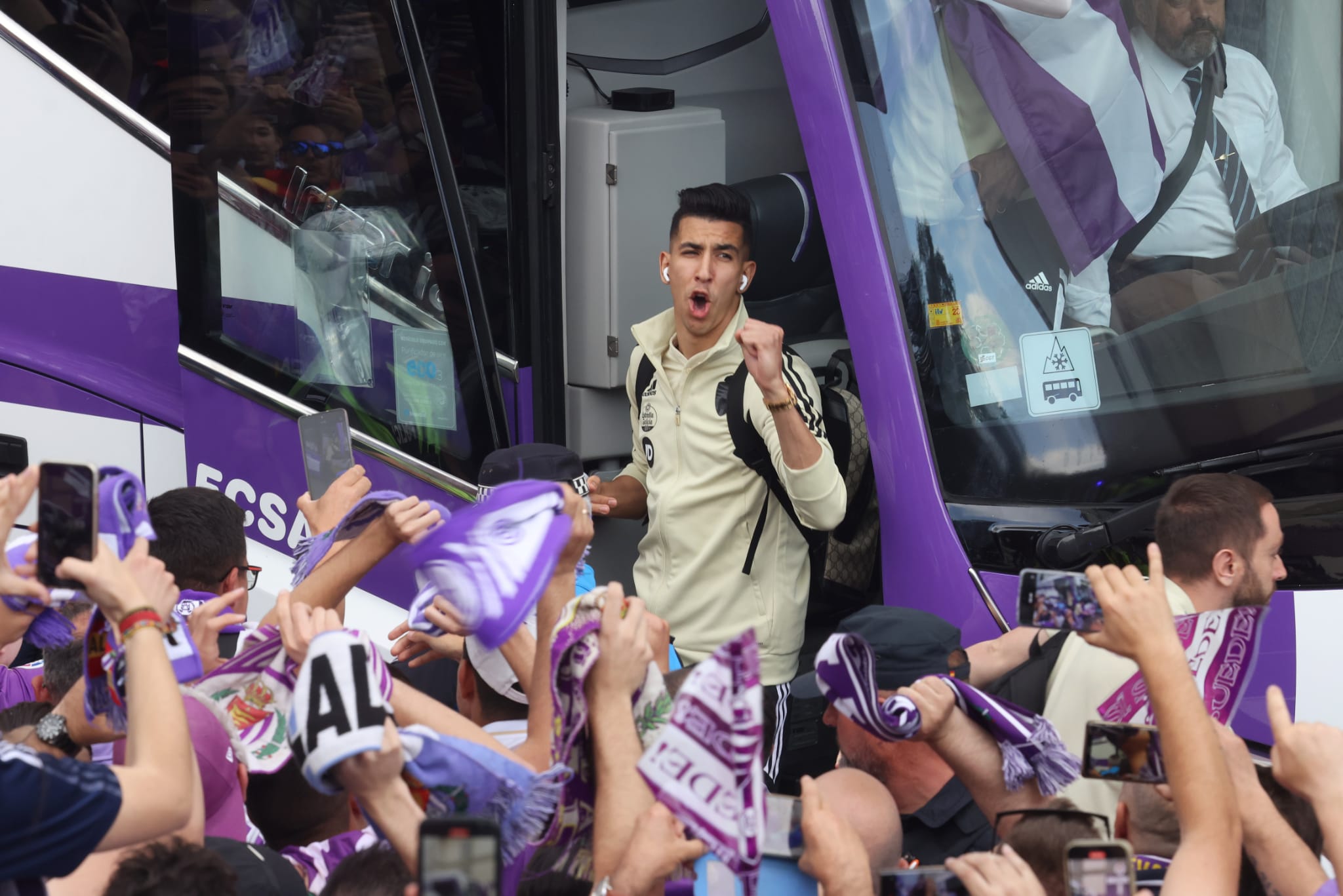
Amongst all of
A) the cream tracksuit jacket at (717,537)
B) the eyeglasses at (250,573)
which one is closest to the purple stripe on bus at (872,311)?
the cream tracksuit jacket at (717,537)

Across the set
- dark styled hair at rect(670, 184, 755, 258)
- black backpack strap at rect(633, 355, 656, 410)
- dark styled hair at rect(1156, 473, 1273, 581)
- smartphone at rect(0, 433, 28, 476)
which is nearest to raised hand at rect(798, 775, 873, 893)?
dark styled hair at rect(1156, 473, 1273, 581)

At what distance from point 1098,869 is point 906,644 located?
0.93m

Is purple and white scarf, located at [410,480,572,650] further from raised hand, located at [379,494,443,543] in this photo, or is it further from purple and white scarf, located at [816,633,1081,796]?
purple and white scarf, located at [816,633,1081,796]

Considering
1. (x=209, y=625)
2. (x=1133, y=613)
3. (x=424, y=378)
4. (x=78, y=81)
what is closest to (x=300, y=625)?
(x=209, y=625)

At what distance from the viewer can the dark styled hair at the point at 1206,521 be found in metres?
2.77

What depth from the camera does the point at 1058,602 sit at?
2217mm

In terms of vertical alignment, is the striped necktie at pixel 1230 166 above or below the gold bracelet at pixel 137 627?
above

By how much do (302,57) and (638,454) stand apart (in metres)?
1.38

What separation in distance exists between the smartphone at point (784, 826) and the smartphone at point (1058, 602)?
0.46 m

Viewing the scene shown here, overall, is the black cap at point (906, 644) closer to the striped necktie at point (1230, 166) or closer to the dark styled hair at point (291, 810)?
the dark styled hair at point (291, 810)

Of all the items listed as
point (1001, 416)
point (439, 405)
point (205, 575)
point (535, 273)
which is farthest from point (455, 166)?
point (1001, 416)

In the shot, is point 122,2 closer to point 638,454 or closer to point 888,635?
point 638,454

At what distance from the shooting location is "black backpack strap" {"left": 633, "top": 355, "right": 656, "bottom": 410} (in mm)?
3955

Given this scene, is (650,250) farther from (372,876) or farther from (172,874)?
(172,874)
